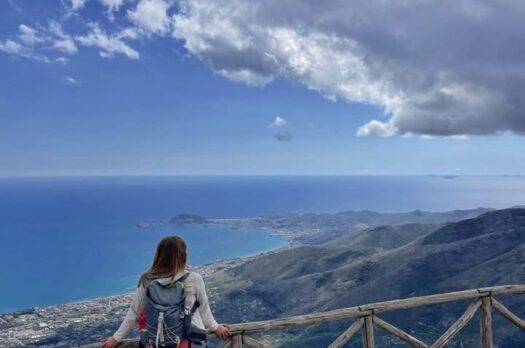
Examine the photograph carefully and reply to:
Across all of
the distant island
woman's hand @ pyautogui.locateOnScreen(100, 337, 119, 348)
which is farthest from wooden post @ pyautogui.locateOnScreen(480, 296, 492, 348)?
the distant island

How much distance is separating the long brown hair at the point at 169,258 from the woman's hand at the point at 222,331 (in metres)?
1.53

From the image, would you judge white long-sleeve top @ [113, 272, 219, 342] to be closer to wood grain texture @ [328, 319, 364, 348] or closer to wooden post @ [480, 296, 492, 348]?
wood grain texture @ [328, 319, 364, 348]

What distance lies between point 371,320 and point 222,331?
113 inches

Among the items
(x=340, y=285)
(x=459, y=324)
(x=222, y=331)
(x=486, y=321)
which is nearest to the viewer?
(x=222, y=331)

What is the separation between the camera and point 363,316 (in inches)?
316

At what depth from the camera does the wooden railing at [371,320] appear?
7.18 m

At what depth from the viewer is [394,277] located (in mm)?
139750

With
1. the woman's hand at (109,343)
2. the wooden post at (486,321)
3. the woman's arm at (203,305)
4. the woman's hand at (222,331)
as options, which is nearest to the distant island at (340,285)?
the wooden post at (486,321)

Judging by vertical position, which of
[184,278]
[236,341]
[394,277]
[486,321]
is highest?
[184,278]

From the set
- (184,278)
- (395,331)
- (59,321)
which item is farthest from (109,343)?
(59,321)

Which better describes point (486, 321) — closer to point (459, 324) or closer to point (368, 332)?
point (459, 324)

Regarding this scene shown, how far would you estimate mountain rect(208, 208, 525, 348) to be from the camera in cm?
11412

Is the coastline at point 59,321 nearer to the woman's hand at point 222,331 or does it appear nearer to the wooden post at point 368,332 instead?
the wooden post at point 368,332

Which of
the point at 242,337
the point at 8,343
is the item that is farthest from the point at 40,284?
the point at 242,337
